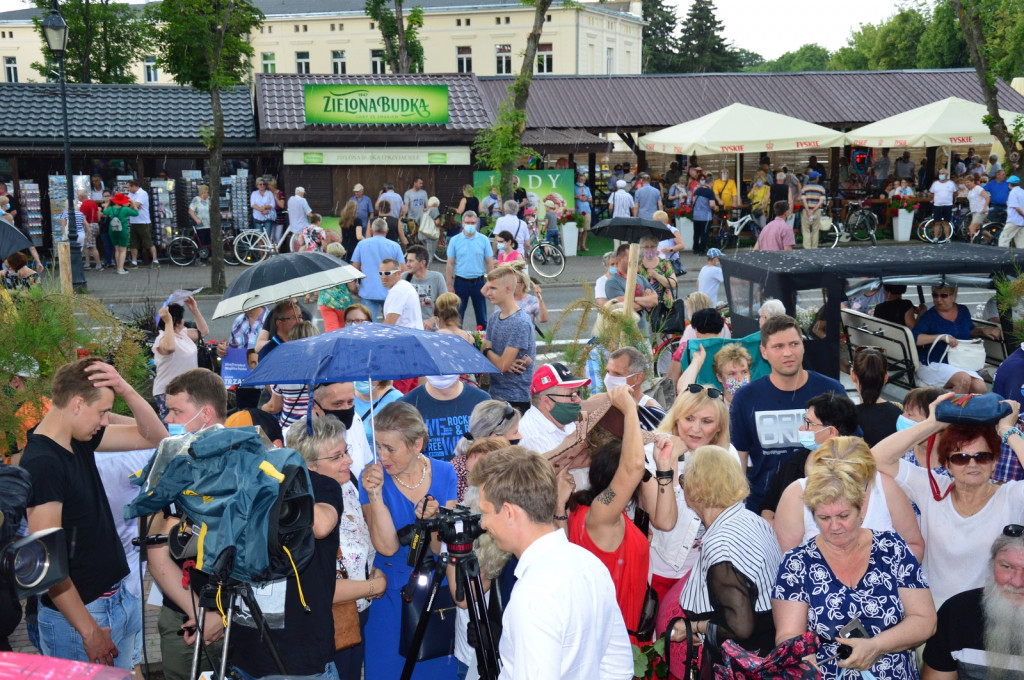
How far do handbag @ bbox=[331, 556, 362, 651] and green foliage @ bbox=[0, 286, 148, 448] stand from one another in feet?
8.16

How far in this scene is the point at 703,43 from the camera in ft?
223

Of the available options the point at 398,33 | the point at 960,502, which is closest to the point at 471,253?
the point at 960,502

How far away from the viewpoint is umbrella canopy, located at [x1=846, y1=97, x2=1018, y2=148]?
2328 centimetres

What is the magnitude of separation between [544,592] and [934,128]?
2332 cm

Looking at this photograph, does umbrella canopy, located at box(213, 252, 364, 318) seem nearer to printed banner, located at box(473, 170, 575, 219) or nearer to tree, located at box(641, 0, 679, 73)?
printed banner, located at box(473, 170, 575, 219)

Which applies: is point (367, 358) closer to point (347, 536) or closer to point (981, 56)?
point (347, 536)

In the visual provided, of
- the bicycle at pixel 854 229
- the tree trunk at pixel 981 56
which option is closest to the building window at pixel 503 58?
the bicycle at pixel 854 229

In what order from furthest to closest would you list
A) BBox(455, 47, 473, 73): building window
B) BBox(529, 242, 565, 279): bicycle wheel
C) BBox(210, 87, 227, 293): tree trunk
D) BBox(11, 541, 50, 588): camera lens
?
BBox(455, 47, 473, 73): building window, BBox(529, 242, 565, 279): bicycle wheel, BBox(210, 87, 227, 293): tree trunk, BBox(11, 541, 50, 588): camera lens

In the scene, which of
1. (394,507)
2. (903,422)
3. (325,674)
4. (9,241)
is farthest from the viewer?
(9,241)

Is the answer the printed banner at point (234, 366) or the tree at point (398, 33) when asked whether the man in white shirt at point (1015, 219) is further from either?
the tree at point (398, 33)

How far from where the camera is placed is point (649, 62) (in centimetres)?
7275

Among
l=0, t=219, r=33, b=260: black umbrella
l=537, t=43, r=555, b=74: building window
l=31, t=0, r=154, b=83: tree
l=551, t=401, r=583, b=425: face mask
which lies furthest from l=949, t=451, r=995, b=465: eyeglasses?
l=537, t=43, r=555, b=74: building window

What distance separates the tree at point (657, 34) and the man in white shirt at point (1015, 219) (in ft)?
175

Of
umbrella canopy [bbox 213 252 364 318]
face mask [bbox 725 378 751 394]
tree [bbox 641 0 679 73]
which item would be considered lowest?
face mask [bbox 725 378 751 394]
